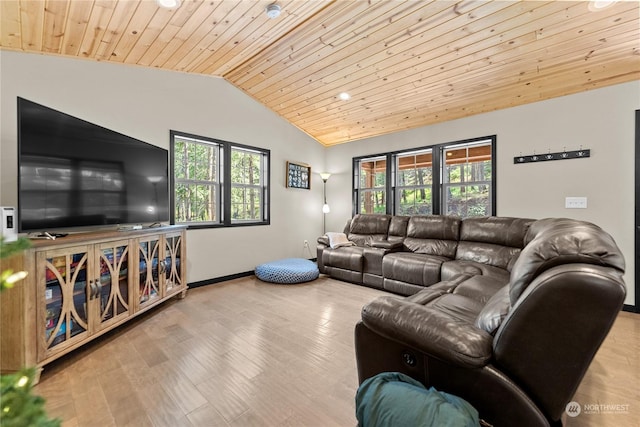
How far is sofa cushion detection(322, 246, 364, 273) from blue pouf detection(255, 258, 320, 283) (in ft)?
0.95

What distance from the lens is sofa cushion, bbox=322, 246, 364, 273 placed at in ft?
13.0

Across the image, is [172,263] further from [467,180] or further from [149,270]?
[467,180]

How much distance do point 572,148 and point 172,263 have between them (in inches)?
195

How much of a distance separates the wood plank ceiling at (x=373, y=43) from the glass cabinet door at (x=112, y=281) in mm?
1864

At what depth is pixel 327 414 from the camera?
4.77 ft

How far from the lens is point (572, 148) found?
3197mm

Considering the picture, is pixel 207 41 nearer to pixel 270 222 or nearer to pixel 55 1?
pixel 55 1

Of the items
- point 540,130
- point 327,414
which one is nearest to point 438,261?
point 540,130

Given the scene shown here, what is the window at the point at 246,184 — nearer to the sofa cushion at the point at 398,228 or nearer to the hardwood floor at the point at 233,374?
the hardwood floor at the point at 233,374

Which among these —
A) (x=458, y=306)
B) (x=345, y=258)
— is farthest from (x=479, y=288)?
(x=345, y=258)

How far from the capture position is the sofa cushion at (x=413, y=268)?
324 cm

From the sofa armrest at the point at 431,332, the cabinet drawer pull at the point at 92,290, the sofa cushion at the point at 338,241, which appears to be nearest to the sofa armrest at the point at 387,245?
the sofa cushion at the point at 338,241

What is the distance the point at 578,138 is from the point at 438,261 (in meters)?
2.20

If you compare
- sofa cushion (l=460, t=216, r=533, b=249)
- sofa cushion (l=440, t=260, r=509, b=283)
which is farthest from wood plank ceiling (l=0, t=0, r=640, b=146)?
sofa cushion (l=440, t=260, r=509, b=283)
